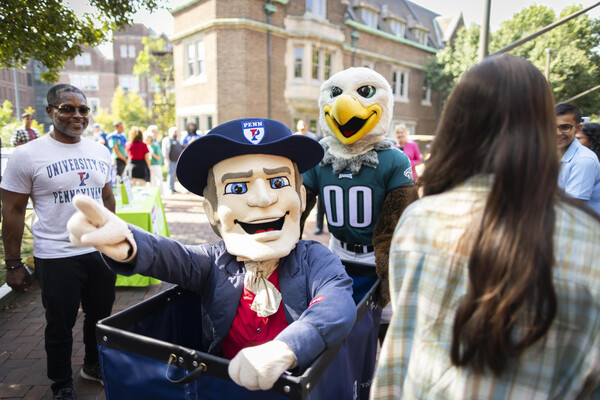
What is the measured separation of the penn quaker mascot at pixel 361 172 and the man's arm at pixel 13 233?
180 centimetres

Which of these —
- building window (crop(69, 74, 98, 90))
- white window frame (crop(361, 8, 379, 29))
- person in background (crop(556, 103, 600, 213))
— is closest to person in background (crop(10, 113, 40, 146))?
person in background (crop(556, 103, 600, 213))

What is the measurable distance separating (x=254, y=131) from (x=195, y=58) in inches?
650

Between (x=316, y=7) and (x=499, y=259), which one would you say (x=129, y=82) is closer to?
(x=316, y=7)

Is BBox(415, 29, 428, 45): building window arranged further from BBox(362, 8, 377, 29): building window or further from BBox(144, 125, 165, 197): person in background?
BBox(144, 125, 165, 197): person in background

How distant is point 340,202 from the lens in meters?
2.56

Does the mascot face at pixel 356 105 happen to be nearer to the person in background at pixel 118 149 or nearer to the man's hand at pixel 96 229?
the man's hand at pixel 96 229

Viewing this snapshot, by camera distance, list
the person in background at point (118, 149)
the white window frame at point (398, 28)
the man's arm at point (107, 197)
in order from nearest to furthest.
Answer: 1. the man's arm at point (107, 197)
2. the person in background at point (118, 149)
3. the white window frame at point (398, 28)

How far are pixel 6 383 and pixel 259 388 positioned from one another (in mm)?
2674

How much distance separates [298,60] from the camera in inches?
677

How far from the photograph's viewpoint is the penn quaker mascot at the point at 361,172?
2.49 meters

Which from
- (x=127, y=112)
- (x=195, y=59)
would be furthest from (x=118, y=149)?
(x=127, y=112)

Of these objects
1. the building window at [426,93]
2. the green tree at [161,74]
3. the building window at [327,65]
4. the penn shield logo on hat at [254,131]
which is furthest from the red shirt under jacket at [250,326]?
the green tree at [161,74]

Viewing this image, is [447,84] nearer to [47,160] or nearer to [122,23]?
[122,23]

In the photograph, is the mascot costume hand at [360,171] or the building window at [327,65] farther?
the building window at [327,65]
